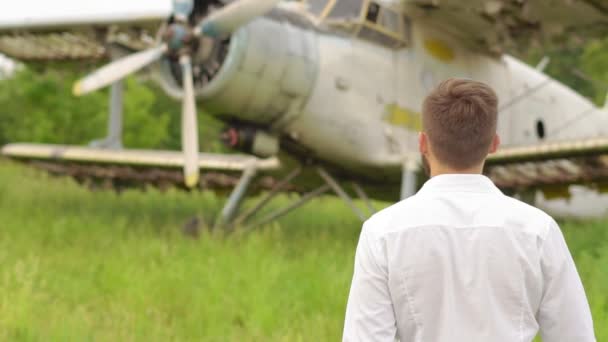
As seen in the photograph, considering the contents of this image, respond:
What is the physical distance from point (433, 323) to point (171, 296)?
3.68 metres

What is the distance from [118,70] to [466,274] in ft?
20.2

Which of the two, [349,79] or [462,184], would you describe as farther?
[349,79]

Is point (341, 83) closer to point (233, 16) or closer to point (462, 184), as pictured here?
point (233, 16)

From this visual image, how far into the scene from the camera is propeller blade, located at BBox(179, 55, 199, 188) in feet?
22.1

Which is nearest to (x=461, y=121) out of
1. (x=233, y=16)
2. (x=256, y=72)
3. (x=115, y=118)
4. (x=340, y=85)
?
(x=233, y=16)

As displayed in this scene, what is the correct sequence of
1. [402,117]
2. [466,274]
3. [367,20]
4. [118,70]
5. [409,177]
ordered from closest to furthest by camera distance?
[466,274], [118,70], [409,177], [367,20], [402,117]

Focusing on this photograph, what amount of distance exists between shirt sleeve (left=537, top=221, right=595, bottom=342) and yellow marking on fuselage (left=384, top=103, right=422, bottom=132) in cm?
626

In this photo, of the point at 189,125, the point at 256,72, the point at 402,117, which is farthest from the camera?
the point at 402,117

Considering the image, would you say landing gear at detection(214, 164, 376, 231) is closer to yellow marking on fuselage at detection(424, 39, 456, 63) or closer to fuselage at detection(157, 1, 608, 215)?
fuselage at detection(157, 1, 608, 215)

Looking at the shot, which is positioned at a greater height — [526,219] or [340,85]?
[526,219]

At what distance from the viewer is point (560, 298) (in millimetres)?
1546

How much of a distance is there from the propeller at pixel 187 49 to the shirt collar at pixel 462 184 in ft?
16.5

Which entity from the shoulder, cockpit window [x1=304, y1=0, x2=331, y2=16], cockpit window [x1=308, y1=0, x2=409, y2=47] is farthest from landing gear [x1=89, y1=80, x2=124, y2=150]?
the shoulder

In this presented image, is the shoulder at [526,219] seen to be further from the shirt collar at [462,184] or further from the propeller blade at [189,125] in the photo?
the propeller blade at [189,125]
